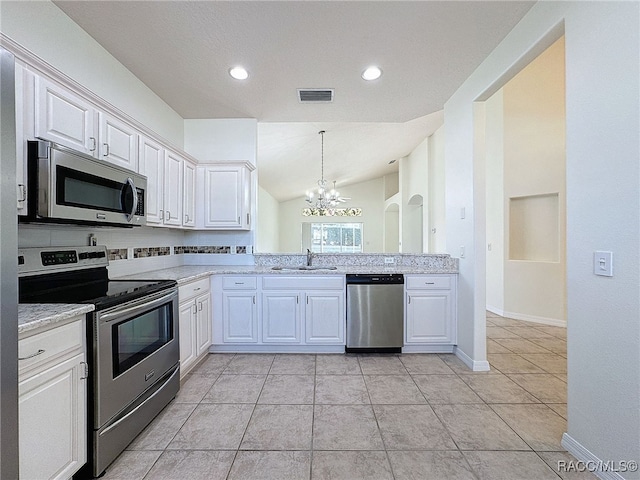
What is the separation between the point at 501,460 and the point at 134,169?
310cm

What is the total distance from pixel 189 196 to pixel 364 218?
899 centimetres

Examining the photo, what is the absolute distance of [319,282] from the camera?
306 centimetres

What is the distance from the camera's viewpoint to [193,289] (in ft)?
8.64

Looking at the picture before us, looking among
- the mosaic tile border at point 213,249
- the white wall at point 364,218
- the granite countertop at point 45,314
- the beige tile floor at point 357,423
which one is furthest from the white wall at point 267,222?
the granite countertop at point 45,314

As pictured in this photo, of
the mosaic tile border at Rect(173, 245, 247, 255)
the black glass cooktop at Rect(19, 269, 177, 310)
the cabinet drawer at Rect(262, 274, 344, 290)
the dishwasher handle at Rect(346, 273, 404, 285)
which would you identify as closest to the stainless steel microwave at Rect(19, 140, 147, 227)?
the black glass cooktop at Rect(19, 269, 177, 310)

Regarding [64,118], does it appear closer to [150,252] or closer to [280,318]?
[150,252]

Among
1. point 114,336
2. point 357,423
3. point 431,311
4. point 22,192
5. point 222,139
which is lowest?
point 357,423

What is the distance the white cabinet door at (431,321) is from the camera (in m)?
3.09

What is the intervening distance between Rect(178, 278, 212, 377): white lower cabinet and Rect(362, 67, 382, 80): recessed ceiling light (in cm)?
245

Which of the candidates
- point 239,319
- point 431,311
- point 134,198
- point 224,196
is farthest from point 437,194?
point 134,198

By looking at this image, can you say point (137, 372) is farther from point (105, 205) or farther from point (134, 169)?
point (134, 169)

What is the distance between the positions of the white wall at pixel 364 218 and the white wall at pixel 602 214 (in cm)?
971

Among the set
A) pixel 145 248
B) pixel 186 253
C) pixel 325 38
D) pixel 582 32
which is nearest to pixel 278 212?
pixel 186 253

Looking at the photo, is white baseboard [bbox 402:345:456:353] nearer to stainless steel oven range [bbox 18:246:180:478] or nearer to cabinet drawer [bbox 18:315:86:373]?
stainless steel oven range [bbox 18:246:180:478]
